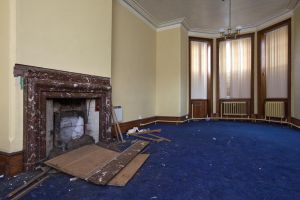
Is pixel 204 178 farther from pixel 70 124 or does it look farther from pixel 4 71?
pixel 4 71

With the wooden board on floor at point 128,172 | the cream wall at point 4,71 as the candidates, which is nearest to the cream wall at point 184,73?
the wooden board on floor at point 128,172

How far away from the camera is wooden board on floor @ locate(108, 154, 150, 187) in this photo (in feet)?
5.63

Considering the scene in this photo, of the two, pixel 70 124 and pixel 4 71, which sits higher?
pixel 4 71

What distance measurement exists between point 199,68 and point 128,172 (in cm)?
563

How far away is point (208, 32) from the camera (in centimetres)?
675

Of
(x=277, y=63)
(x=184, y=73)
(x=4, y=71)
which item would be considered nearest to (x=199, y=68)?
(x=184, y=73)

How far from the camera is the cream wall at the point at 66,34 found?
1.95 m

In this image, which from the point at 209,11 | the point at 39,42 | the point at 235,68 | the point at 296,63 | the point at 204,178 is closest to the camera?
the point at 204,178

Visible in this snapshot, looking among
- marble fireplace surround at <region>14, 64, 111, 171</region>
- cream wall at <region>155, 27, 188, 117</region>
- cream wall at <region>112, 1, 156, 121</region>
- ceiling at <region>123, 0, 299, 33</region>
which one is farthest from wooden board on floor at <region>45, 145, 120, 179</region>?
ceiling at <region>123, 0, 299, 33</region>

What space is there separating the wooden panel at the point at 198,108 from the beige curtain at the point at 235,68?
2.50ft

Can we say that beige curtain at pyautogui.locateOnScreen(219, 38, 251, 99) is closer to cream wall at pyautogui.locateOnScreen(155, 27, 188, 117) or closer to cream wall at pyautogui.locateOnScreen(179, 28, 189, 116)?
cream wall at pyautogui.locateOnScreen(179, 28, 189, 116)

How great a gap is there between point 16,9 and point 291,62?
20.6 feet

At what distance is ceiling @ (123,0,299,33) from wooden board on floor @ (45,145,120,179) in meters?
3.66

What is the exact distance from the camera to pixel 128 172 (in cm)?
194
